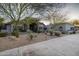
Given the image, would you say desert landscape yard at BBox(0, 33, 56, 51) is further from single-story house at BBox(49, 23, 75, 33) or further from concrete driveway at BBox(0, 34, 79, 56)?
single-story house at BBox(49, 23, 75, 33)

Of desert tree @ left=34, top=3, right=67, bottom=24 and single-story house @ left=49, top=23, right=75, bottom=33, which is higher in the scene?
desert tree @ left=34, top=3, right=67, bottom=24

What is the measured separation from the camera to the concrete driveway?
257cm

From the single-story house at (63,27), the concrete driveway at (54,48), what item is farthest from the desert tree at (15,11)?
the single-story house at (63,27)

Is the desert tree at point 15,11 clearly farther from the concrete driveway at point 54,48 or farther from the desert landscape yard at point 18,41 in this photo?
the concrete driveway at point 54,48

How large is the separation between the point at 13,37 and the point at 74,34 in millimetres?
895

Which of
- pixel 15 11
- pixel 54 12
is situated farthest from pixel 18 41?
pixel 54 12

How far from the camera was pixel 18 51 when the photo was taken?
2580 millimetres

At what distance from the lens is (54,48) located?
261 cm

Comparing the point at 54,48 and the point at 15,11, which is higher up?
the point at 15,11

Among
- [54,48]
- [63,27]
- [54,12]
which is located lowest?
[54,48]

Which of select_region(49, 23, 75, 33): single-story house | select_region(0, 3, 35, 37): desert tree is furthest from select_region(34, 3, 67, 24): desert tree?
select_region(0, 3, 35, 37): desert tree

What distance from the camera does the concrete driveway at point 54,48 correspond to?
257 cm

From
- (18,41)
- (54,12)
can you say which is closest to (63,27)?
(54,12)

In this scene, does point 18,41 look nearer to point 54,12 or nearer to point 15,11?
point 15,11
